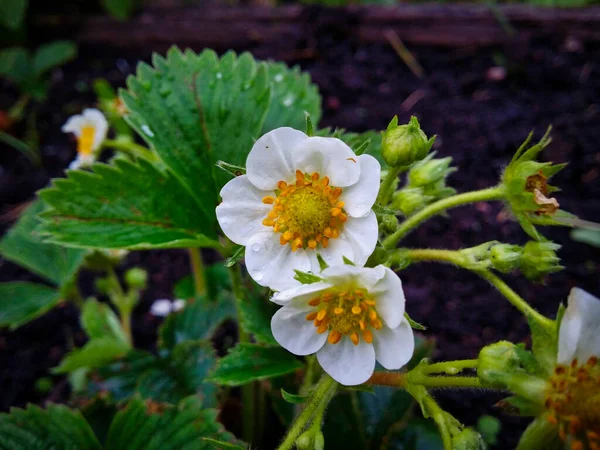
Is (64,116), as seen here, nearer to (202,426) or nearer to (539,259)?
(202,426)

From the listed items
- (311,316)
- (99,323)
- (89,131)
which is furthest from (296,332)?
(89,131)

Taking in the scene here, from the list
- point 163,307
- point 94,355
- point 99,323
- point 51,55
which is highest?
point 51,55

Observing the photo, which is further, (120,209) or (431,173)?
(120,209)

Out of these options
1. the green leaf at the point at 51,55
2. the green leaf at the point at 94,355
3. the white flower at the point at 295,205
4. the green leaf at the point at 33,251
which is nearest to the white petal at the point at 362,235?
the white flower at the point at 295,205

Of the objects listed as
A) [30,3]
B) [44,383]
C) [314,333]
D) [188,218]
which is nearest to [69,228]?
[188,218]

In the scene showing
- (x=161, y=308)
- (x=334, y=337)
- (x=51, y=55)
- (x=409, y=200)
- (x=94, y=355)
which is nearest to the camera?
(x=334, y=337)

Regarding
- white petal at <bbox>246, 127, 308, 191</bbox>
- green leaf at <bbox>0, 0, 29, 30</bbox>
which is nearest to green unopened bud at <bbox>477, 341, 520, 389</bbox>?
white petal at <bbox>246, 127, 308, 191</bbox>

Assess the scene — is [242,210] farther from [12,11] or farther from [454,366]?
[12,11]
